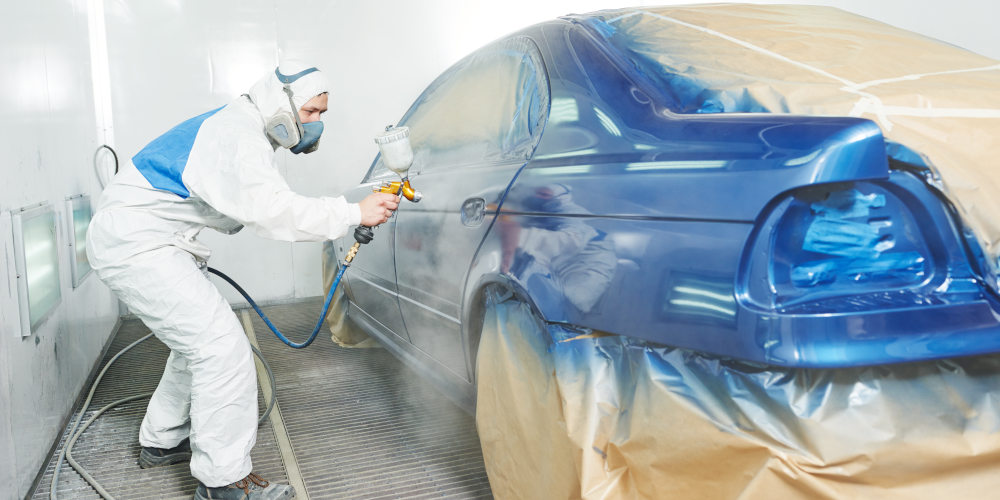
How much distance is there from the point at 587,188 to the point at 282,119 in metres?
1.19

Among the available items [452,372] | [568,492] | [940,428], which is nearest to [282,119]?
[452,372]

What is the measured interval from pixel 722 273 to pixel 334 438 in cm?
A: 199

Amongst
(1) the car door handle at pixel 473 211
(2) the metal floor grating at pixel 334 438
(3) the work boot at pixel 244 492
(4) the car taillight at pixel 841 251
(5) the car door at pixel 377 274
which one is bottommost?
(2) the metal floor grating at pixel 334 438

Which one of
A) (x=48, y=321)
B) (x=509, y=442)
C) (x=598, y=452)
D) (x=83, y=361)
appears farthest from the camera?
(x=83, y=361)

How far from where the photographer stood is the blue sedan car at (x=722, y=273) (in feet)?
3.90

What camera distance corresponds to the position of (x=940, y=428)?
47.0 inches

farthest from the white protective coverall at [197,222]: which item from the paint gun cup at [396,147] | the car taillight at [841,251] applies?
the car taillight at [841,251]

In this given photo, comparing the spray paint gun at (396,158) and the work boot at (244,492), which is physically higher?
the spray paint gun at (396,158)

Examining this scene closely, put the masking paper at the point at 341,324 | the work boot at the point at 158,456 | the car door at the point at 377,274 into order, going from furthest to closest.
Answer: the masking paper at the point at 341,324 → the car door at the point at 377,274 → the work boot at the point at 158,456

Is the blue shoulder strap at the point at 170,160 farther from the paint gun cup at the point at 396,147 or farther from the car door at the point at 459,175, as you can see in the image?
the car door at the point at 459,175

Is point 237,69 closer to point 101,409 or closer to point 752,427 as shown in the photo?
point 101,409

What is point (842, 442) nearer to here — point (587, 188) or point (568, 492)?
point (568, 492)

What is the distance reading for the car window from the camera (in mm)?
2051

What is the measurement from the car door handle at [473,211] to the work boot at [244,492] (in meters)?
1.09
